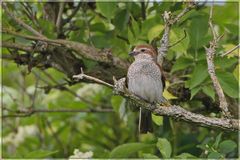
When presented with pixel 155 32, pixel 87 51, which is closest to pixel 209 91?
pixel 155 32

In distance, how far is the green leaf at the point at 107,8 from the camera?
4.17 metres

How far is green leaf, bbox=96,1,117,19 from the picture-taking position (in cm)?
417

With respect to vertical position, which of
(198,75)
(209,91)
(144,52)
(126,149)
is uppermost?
(144,52)

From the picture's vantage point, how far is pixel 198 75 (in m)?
3.78

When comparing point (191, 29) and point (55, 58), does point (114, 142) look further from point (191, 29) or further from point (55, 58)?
point (191, 29)

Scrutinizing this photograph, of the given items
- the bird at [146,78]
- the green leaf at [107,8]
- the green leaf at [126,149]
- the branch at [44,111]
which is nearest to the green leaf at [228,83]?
the bird at [146,78]

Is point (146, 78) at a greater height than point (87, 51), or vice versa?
point (87, 51)

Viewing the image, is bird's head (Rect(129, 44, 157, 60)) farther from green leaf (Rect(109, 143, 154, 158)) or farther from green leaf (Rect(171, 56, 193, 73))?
green leaf (Rect(109, 143, 154, 158))

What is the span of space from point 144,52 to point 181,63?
267 mm

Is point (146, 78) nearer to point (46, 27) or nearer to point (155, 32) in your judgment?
point (155, 32)

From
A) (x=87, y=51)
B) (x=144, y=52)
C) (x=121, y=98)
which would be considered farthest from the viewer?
(x=121, y=98)

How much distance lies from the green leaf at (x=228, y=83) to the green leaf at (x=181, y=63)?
0.73 feet

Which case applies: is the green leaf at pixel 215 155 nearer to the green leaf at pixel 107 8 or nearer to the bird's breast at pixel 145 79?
the bird's breast at pixel 145 79

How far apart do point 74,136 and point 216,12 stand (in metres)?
1.96
